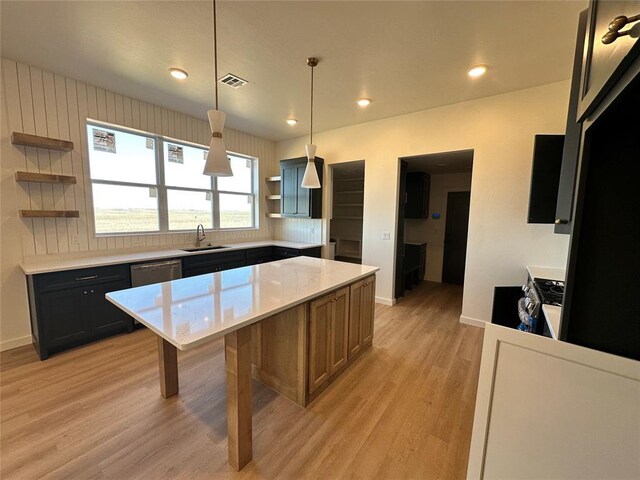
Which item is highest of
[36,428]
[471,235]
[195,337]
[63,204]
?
[63,204]

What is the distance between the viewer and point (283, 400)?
2.03m

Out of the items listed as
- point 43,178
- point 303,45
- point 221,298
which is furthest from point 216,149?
point 43,178

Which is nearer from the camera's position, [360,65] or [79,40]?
[79,40]

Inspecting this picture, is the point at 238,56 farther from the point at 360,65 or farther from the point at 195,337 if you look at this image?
the point at 195,337

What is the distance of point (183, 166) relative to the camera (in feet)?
13.3

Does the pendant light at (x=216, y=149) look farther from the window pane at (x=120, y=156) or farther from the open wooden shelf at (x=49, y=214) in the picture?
the window pane at (x=120, y=156)

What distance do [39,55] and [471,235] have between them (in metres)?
5.05

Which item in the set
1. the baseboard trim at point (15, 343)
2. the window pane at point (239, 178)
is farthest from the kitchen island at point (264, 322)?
the window pane at point (239, 178)

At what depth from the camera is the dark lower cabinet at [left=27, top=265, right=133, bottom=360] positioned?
251 cm

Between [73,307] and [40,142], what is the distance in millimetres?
1719

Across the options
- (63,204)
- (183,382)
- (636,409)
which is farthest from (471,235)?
(63,204)

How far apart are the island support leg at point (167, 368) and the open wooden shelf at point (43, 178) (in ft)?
7.23

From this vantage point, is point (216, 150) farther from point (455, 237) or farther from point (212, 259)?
point (455, 237)

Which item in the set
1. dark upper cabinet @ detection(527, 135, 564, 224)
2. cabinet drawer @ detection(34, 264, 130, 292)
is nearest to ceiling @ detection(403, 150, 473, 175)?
dark upper cabinet @ detection(527, 135, 564, 224)
